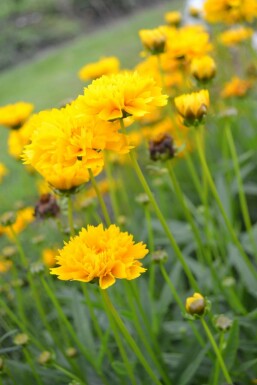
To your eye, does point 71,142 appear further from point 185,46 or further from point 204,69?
point 185,46

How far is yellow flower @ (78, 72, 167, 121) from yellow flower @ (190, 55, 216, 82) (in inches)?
14.8

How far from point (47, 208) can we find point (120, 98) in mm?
431

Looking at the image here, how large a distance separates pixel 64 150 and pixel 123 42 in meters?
5.69

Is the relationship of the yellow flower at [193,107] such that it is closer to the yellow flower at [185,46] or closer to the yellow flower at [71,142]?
the yellow flower at [71,142]

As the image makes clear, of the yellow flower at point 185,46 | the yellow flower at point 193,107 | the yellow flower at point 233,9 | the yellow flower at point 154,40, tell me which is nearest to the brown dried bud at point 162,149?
the yellow flower at point 193,107

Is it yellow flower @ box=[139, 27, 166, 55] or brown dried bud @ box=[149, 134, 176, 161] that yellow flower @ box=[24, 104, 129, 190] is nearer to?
brown dried bud @ box=[149, 134, 176, 161]

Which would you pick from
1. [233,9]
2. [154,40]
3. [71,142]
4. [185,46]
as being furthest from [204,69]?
[233,9]

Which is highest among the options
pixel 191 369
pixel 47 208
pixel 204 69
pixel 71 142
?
pixel 71 142

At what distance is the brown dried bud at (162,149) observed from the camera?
1.06 metres

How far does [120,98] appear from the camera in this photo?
2.47ft

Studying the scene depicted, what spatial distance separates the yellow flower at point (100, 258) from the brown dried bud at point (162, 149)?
34 centimetres

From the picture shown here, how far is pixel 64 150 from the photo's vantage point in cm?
77

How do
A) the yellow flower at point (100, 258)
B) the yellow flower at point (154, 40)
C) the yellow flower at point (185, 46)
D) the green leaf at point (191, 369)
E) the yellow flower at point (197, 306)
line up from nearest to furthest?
the yellow flower at point (100, 258), the yellow flower at point (197, 306), the green leaf at point (191, 369), the yellow flower at point (154, 40), the yellow flower at point (185, 46)

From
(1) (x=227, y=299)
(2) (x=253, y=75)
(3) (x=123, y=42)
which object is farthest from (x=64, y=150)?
(3) (x=123, y=42)
